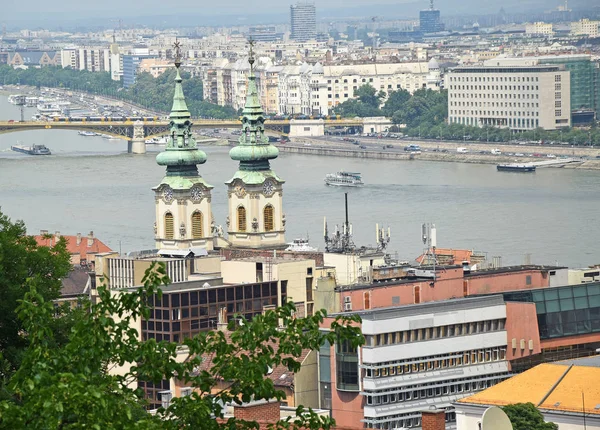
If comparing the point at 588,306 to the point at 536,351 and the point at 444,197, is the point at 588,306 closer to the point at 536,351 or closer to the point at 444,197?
the point at 536,351

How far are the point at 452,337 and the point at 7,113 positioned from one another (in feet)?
203

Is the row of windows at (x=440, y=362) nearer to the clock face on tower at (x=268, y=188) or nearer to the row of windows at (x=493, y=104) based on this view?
the clock face on tower at (x=268, y=188)

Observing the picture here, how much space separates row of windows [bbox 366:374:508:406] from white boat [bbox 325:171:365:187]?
2498 centimetres

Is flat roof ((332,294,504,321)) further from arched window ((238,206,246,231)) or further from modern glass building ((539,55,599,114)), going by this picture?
modern glass building ((539,55,599,114))

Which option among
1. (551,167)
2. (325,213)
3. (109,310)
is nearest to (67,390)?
(109,310)

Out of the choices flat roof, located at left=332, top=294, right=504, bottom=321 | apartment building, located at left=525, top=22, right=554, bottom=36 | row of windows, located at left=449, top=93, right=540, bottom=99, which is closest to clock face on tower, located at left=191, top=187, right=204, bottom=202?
flat roof, located at left=332, top=294, right=504, bottom=321

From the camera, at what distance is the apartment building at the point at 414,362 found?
44.6ft

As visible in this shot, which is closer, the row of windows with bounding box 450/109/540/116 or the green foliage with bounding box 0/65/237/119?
the row of windows with bounding box 450/109/540/116

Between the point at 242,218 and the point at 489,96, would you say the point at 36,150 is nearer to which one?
the point at 489,96

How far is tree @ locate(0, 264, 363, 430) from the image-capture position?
609cm

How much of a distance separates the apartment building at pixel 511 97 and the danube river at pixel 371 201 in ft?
26.7

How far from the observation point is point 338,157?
172 feet

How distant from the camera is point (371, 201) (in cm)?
3584

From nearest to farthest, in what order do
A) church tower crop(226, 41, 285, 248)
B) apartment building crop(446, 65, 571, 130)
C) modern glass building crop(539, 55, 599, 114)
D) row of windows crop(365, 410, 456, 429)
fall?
1. row of windows crop(365, 410, 456, 429)
2. church tower crop(226, 41, 285, 248)
3. apartment building crop(446, 65, 571, 130)
4. modern glass building crop(539, 55, 599, 114)
